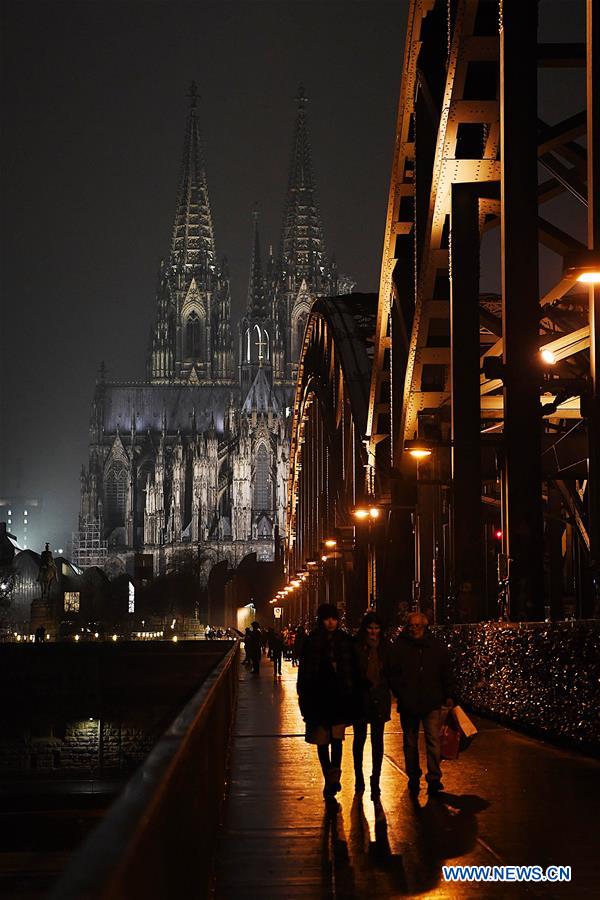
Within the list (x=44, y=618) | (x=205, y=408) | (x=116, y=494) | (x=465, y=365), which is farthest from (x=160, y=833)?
(x=205, y=408)

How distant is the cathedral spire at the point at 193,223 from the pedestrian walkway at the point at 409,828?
17903cm

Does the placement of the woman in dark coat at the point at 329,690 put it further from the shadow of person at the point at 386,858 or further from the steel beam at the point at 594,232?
the steel beam at the point at 594,232

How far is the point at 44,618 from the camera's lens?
9244cm

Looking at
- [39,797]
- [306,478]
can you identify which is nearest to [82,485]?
[306,478]

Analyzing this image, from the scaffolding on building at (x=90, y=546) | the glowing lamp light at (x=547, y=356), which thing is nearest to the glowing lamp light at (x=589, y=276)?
the glowing lamp light at (x=547, y=356)

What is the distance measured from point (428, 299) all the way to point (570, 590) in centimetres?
1808

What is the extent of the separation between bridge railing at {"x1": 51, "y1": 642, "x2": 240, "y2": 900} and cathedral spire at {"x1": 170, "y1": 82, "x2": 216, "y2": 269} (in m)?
185

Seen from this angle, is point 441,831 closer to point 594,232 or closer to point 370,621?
point 370,621

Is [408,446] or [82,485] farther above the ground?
[82,485]

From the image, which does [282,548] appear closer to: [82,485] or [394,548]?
[82,485]

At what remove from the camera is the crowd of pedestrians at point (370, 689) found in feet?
36.2

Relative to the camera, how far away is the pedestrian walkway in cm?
720

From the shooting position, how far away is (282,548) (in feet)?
411

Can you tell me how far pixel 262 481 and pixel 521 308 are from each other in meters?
144
